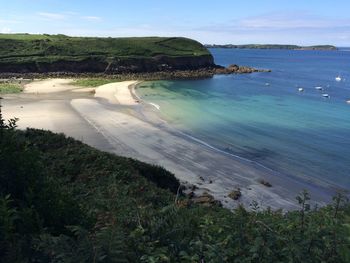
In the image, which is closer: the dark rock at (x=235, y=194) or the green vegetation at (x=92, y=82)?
the dark rock at (x=235, y=194)

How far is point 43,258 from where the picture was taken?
16.2 ft

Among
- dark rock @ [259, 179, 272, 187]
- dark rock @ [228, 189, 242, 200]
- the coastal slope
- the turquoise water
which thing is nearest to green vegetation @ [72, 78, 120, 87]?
the turquoise water

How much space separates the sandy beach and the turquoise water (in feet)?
8.04

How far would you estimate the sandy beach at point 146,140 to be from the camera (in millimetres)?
27797

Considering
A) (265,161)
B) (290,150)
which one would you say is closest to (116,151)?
(265,161)

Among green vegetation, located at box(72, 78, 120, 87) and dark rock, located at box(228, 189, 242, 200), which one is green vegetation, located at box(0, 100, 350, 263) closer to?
dark rock, located at box(228, 189, 242, 200)

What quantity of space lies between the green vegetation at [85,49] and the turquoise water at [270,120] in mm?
29779

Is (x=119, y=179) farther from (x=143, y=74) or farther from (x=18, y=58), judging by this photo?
(x=18, y=58)

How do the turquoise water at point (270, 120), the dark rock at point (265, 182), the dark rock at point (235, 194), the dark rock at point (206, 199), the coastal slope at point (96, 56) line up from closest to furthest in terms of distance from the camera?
1. the dark rock at point (206, 199)
2. the dark rock at point (235, 194)
3. the dark rock at point (265, 182)
4. the turquoise water at point (270, 120)
5. the coastal slope at point (96, 56)

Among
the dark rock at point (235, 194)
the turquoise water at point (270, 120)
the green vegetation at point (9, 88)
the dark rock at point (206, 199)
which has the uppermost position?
the green vegetation at point (9, 88)

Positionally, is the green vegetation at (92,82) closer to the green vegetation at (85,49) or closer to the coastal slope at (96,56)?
the coastal slope at (96,56)

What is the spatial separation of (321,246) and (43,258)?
3263mm

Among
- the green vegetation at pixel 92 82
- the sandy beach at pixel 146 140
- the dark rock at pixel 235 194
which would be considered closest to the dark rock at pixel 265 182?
the sandy beach at pixel 146 140

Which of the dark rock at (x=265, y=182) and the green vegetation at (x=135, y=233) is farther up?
the green vegetation at (x=135, y=233)
